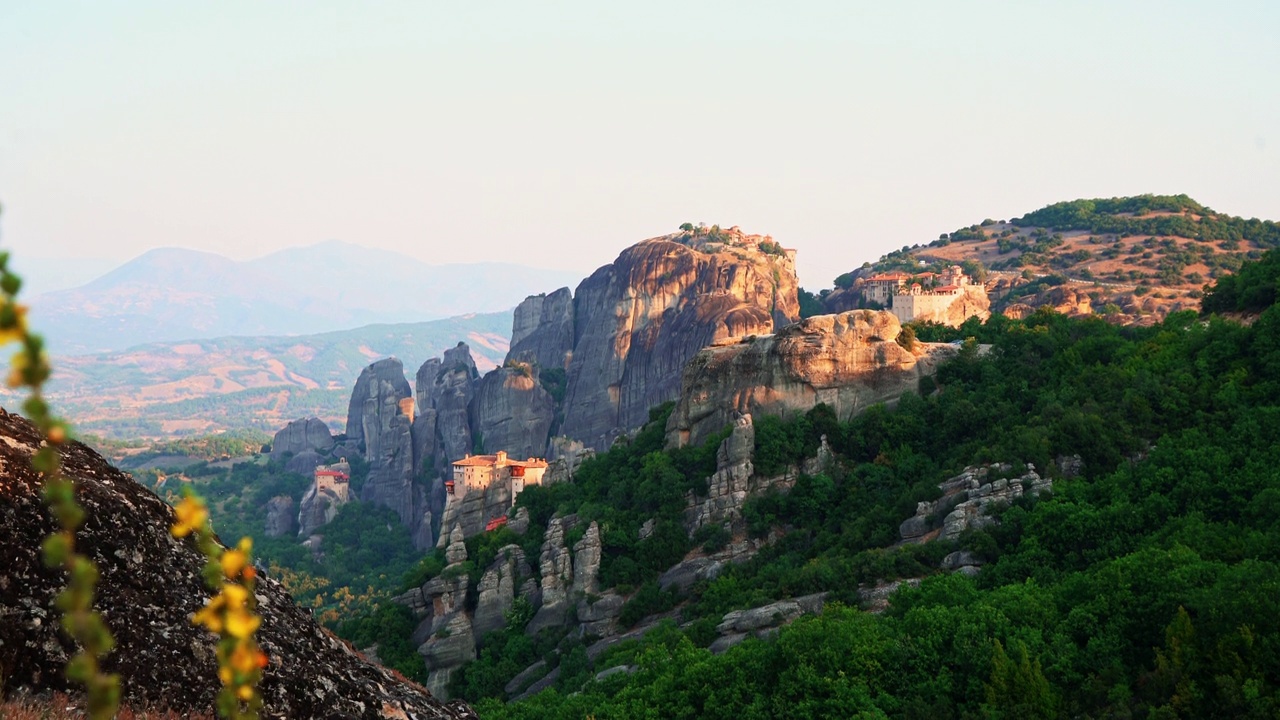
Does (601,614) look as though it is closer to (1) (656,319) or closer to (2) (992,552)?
(2) (992,552)

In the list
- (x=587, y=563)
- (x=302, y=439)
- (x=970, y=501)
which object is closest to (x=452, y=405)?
(x=302, y=439)

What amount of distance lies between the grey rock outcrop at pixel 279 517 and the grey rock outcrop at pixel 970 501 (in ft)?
253

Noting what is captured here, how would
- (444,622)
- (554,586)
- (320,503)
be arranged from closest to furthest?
(554,586)
(444,622)
(320,503)

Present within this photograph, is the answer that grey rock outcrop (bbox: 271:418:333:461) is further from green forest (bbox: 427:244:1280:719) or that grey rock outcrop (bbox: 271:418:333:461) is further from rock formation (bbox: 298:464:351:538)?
green forest (bbox: 427:244:1280:719)

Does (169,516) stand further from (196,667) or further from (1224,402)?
(1224,402)

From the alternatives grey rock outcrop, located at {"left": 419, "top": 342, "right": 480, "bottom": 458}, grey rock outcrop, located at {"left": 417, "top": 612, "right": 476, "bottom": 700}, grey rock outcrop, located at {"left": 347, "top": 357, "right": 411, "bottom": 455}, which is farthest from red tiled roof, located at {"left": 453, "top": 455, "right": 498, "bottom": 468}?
grey rock outcrop, located at {"left": 347, "top": 357, "right": 411, "bottom": 455}

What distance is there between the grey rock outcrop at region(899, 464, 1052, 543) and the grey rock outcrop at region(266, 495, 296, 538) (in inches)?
3040

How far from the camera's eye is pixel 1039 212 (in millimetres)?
134875

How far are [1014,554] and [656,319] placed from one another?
2688 inches

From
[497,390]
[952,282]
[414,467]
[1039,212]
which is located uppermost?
[1039,212]

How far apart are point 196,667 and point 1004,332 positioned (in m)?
48.3

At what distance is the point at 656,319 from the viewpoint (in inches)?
4011

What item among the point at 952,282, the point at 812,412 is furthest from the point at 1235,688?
the point at 952,282

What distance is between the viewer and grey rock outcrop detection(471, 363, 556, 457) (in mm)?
101625
